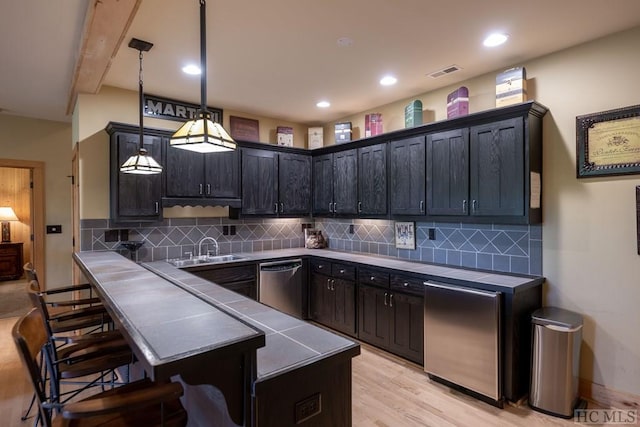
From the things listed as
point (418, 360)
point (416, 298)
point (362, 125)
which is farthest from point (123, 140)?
point (418, 360)

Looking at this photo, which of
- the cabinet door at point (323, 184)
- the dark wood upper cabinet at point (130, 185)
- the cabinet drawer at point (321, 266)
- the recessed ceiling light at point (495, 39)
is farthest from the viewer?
the cabinet door at point (323, 184)

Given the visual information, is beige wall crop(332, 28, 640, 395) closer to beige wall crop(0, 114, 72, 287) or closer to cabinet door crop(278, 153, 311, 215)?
cabinet door crop(278, 153, 311, 215)

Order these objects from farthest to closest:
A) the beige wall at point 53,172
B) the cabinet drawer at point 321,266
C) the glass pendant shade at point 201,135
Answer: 1. the beige wall at point 53,172
2. the cabinet drawer at point 321,266
3. the glass pendant shade at point 201,135

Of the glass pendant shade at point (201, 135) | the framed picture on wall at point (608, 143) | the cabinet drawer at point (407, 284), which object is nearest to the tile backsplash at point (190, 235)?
the cabinet drawer at point (407, 284)

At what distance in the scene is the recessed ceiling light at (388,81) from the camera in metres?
3.49

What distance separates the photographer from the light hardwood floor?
2.47 metres

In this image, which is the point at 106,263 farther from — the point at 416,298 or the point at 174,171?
the point at 416,298

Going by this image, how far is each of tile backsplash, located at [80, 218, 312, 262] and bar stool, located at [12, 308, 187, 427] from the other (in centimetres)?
205

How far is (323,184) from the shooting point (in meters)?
4.72

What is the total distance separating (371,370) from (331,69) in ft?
9.18

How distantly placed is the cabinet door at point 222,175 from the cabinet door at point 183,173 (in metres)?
0.07

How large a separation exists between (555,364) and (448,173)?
172cm

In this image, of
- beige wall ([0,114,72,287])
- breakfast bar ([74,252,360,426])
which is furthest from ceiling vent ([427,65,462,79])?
beige wall ([0,114,72,287])

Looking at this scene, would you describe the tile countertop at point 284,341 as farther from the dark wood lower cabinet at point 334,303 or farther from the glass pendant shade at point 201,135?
the dark wood lower cabinet at point 334,303
